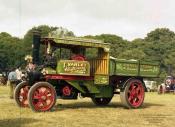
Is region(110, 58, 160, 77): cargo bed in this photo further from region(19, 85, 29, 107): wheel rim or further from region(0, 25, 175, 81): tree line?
region(0, 25, 175, 81): tree line

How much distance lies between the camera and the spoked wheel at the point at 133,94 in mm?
16875

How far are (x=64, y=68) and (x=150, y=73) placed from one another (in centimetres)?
403

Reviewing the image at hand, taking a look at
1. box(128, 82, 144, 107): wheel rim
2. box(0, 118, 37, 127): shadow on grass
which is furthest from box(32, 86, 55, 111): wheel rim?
box(128, 82, 144, 107): wheel rim

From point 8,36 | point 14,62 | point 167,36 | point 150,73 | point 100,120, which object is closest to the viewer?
point 100,120

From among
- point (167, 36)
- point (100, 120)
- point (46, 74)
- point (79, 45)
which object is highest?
point (167, 36)

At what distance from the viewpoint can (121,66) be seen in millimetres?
16750

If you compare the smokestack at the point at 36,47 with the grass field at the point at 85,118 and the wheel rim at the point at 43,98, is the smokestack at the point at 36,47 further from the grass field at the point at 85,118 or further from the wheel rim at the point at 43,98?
the grass field at the point at 85,118

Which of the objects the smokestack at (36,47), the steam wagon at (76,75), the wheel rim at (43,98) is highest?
the smokestack at (36,47)

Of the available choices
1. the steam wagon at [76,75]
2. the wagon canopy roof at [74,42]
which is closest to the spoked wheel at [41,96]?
the steam wagon at [76,75]

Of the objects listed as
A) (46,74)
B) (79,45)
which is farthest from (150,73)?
(46,74)

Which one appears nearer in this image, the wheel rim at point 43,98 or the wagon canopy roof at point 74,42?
the wheel rim at point 43,98

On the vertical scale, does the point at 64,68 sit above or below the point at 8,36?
below

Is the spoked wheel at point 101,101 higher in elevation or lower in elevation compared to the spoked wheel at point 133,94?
lower

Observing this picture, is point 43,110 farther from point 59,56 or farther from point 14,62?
point 14,62
